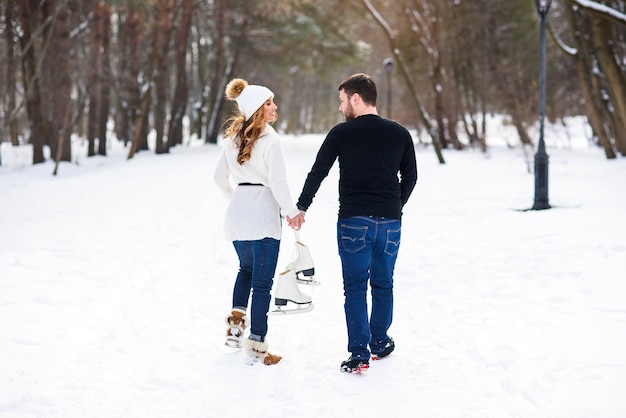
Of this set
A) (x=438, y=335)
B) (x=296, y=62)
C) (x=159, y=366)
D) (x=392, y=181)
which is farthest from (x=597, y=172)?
(x=296, y=62)

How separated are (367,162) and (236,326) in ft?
5.04

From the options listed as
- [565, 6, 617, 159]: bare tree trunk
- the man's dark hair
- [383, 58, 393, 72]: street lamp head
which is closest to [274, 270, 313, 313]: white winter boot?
the man's dark hair

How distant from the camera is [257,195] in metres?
4.07

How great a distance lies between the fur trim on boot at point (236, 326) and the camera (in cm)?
430

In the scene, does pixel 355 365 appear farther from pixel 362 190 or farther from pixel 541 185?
pixel 541 185

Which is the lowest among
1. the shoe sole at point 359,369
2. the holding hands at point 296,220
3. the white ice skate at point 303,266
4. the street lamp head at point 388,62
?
the shoe sole at point 359,369

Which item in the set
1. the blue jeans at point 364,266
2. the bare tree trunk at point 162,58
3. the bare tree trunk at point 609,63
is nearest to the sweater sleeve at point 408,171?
the blue jeans at point 364,266

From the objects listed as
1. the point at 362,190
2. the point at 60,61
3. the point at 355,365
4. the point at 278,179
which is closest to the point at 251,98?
the point at 278,179

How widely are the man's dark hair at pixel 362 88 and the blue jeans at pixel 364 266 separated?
0.78 m

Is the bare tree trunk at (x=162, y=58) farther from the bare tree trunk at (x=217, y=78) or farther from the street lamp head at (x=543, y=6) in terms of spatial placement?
the street lamp head at (x=543, y=6)

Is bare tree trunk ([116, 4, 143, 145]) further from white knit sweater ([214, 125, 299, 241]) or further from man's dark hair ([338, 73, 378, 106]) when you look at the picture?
man's dark hair ([338, 73, 378, 106])

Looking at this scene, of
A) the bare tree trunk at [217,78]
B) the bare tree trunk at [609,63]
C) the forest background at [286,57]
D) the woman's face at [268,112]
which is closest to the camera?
the woman's face at [268,112]

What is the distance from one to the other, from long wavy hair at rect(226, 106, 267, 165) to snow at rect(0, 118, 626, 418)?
58.2 inches

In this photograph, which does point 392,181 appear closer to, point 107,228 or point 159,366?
point 159,366
